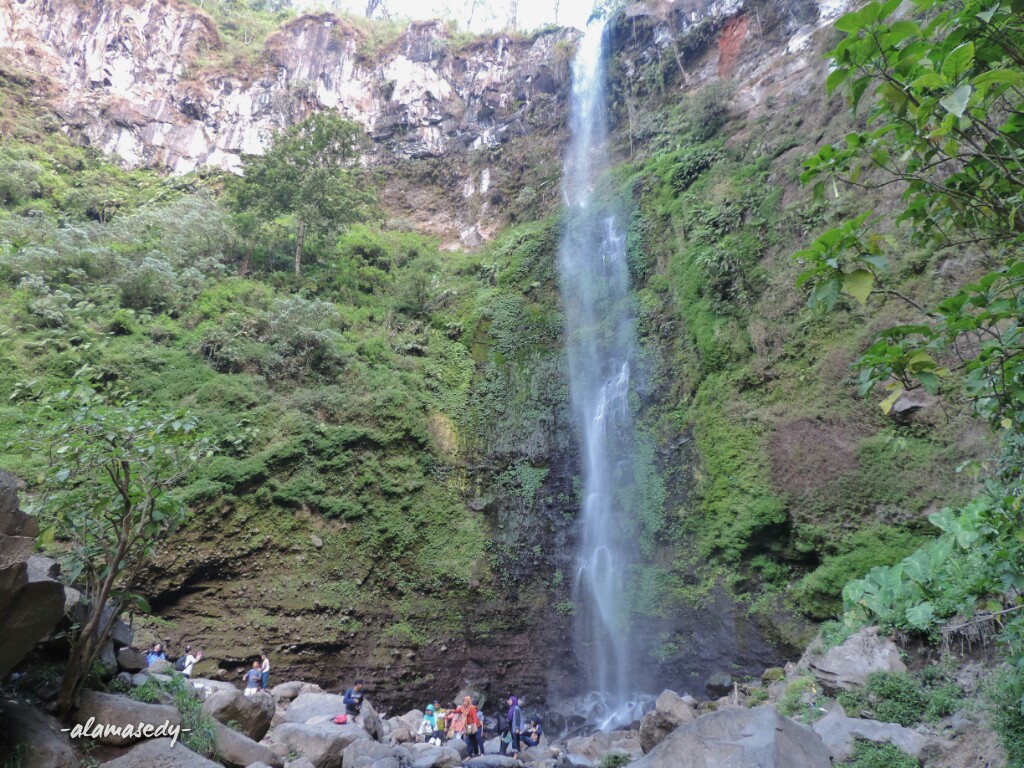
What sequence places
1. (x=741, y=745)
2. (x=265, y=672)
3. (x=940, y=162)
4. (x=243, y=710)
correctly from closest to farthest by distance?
(x=940, y=162), (x=741, y=745), (x=243, y=710), (x=265, y=672)

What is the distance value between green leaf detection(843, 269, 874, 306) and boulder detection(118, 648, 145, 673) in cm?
670

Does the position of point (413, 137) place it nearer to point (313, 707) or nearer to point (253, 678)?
point (253, 678)

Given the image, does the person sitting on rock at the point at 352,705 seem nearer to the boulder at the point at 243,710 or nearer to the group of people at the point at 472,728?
the group of people at the point at 472,728

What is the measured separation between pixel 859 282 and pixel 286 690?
10.4m

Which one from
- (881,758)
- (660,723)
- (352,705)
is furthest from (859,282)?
(352,705)

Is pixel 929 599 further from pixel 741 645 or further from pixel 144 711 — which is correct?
pixel 144 711

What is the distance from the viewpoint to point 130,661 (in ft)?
17.5

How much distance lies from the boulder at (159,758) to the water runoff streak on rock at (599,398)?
8.02m

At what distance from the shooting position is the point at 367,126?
92.9 ft

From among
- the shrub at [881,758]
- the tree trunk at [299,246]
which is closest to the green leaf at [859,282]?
the shrub at [881,758]

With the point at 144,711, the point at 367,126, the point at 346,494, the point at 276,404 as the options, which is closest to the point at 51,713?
the point at 144,711

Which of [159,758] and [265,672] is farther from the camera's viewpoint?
[265,672]

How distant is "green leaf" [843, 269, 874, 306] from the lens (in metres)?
1.87

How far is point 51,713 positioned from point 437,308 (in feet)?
53.7
